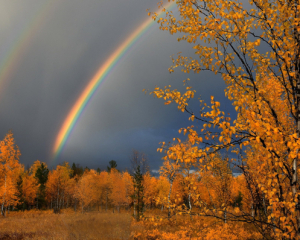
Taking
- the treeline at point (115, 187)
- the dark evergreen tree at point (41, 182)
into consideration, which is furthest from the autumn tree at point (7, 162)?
the dark evergreen tree at point (41, 182)

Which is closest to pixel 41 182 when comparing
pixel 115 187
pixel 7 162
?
pixel 115 187

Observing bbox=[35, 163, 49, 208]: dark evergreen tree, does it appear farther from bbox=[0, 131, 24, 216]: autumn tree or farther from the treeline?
bbox=[0, 131, 24, 216]: autumn tree

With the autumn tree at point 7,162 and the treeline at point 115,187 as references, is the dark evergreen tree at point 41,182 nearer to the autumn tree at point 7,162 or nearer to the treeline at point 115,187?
the treeline at point 115,187

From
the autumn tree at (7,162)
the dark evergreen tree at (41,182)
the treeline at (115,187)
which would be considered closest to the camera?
the treeline at (115,187)

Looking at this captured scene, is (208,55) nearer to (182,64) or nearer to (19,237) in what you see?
(182,64)

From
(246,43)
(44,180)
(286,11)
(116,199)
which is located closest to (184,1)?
(246,43)

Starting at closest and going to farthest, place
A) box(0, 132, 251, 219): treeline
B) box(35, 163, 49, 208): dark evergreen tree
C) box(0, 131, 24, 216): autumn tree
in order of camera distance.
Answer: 1. box(0, 132, 251, 219): treeline
2. box(0, 131, 24, 216): autumn tree
3. box(35, 163, 49, 208): dark evergreen tree

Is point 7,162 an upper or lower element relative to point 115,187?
upper

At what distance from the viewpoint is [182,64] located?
350cm

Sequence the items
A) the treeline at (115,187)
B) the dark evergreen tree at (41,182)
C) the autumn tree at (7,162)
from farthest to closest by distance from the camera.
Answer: the dark evergreen tree at (41,182) < the autumn tree at (7,162) < the treeline at (115,187)

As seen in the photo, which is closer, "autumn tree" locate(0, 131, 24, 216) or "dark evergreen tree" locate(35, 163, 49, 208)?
"autumn tree" locate(0, 131, 24, 216)

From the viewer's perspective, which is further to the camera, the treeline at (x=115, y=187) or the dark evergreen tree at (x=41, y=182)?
the dark evergreen tree at (x=41, y=182)

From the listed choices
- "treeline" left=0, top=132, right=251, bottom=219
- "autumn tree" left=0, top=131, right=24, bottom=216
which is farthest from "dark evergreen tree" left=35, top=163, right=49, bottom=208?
"autumn tree" left=0, top=131, right=24, bottom=216

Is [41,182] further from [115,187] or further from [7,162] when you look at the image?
[7,162]
